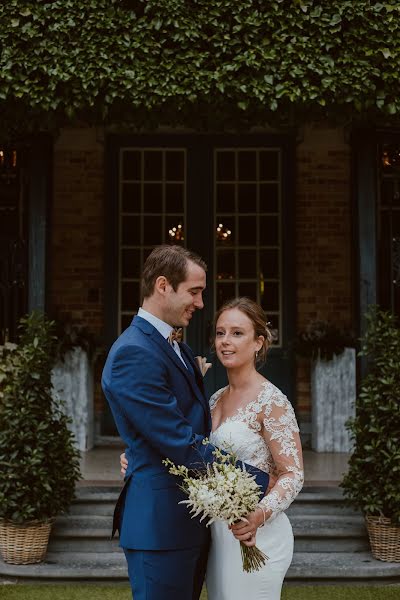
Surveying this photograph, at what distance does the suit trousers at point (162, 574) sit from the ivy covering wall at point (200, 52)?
4119 millimetres

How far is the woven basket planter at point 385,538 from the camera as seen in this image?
543cm

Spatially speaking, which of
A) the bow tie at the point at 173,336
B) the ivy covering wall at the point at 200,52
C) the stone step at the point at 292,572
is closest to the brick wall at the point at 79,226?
the ivy covering wall at the point at 200,52

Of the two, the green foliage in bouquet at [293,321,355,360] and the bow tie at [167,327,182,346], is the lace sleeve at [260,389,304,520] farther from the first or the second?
the green foliage in bouquet at [293,321,355,360]

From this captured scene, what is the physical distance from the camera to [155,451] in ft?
9.16

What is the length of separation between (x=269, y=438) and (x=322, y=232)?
6.05 metres

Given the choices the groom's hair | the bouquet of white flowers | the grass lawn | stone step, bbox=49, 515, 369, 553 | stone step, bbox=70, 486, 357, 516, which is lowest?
the grass lawn

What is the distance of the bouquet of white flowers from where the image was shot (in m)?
2.59

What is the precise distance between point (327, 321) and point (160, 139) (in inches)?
107

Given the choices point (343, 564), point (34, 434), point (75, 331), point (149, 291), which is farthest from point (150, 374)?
point (75, 331)

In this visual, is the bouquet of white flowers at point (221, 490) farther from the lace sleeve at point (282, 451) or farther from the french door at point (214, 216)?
the french door at point (214, 216)

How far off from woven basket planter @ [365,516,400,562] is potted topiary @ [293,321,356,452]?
8.28 ft

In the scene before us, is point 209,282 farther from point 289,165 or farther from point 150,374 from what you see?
point 150,374

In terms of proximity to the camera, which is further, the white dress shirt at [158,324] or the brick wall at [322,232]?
the brick wall at [322,232]

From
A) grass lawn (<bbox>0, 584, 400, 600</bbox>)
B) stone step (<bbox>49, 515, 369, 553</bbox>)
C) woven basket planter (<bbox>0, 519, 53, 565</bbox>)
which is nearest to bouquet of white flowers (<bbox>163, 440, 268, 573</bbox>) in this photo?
grass lawn (<bbox>0, 584, 400, 600</bbox>)
